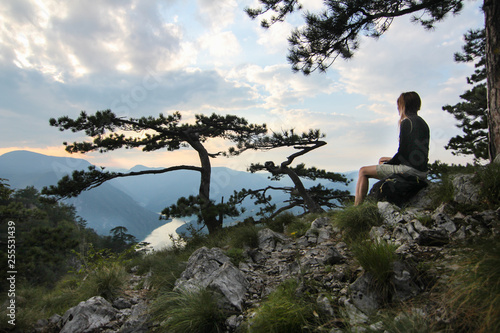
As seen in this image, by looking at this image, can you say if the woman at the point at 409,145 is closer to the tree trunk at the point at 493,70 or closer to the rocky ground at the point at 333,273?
the rocky ground at the point at 333,273

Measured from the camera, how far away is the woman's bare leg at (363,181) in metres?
5.45

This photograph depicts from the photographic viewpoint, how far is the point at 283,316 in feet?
8.56

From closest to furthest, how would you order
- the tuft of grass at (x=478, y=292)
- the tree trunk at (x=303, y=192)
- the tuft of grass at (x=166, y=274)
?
the tuft of grass at (x=478, y=292), the tuft of grass at (x=166, y=274), the tree trunk at (x=303, y=192)

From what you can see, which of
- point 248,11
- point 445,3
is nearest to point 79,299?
point 248,11

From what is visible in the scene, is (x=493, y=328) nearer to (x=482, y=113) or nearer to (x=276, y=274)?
(x=276, y=274)

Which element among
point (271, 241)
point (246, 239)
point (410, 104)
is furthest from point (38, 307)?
point (410, 104)

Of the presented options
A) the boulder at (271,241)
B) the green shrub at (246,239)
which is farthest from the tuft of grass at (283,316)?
the green shrub at (246,239)

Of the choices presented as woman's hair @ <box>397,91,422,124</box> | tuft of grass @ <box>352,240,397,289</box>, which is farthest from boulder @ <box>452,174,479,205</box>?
tuft of grass @ <box>352,240,397,289</box>

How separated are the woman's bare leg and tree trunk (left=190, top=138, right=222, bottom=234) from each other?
614 centimetres

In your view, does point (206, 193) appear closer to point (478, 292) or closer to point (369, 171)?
point (369, 171)

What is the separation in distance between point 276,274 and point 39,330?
3889 mm

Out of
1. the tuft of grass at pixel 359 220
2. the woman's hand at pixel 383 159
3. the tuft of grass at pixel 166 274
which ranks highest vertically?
the woman's hand at pixel 383 159

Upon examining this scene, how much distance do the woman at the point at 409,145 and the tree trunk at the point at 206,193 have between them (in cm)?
631

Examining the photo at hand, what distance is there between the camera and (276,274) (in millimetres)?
4203
